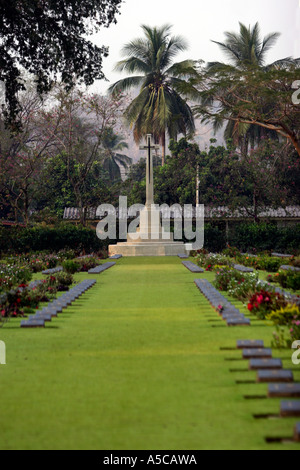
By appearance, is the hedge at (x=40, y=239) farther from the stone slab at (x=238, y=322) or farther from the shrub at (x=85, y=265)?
the stone slab at (x=238, y=322)

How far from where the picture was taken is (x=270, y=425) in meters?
4.06

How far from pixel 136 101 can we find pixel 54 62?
102 feet

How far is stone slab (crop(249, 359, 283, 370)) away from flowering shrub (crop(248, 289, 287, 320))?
11.1 ft

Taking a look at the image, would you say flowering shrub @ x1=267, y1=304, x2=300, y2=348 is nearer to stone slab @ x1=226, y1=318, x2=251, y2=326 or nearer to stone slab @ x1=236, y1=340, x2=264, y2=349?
stone slab @ x1=236, y1=340, x2=264, y2=349

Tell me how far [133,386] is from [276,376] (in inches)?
48.2

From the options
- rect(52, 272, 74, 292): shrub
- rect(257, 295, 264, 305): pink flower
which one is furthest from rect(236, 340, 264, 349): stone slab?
rect(52, 272, 74, 292): shrub

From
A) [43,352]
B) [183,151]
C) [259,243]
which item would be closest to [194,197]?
[183,151]

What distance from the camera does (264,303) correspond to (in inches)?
374

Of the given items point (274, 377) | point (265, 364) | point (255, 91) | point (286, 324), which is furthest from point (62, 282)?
point (255, 91)

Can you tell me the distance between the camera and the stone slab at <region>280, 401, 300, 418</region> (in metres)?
4.18

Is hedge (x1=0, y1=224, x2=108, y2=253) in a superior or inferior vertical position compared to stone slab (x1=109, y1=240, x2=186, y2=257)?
superior

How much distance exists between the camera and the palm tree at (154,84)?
4316cm

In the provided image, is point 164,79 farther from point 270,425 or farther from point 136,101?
point 270,425

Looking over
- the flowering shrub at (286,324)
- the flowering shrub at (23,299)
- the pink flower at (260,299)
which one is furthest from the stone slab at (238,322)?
the flowering shrub at (23,299)
